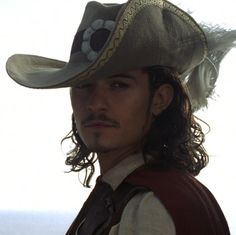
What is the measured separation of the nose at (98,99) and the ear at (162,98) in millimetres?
177

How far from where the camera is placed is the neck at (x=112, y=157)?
6.42 feet

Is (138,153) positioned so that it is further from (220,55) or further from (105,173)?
(220,55)

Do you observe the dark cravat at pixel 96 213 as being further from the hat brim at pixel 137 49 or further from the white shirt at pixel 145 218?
the hat brim at pixel 137 49

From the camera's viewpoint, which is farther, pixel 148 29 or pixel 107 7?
pixel 107 7

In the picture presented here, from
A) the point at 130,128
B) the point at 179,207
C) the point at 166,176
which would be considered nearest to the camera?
the point at 179,207

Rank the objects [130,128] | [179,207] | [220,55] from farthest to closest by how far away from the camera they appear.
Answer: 1. [220,55]
2. [130,128]
3. [179,207]

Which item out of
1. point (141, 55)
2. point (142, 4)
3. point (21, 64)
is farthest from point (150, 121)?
point (21, 64)

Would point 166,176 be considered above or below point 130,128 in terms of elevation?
below

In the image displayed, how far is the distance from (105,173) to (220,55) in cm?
58

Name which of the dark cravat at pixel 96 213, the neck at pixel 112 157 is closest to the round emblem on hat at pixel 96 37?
the neck at pixel 112 157

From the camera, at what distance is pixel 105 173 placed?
2.00m

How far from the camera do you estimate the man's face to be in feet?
6.16

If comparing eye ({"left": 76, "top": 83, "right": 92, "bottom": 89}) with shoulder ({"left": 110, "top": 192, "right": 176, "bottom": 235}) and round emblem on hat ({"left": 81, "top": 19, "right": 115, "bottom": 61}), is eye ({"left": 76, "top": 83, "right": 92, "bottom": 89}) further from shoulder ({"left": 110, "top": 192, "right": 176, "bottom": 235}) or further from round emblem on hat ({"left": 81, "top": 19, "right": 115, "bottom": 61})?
shoulder ({"left": 110, "top": 192, "right": 176, "bottom": 235})

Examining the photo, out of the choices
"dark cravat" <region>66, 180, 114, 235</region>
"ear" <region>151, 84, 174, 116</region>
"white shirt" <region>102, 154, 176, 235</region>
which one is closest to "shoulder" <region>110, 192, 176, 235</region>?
"white shirt" <region>102, 154, 176, 235</region>
